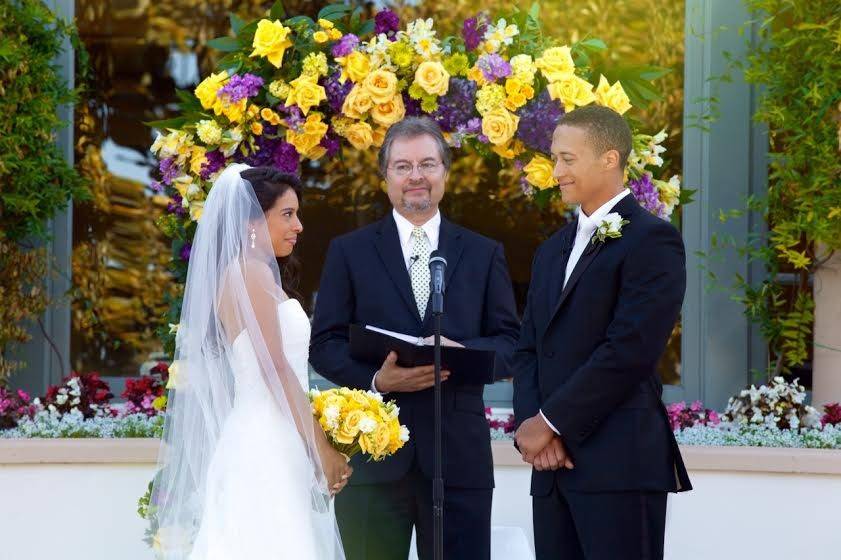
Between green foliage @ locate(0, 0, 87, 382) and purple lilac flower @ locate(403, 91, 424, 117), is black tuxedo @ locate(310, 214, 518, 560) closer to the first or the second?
purple lilac flower @ locate(403, 91, 424, 117)

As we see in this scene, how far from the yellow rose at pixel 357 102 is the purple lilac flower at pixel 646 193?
1.06 metres

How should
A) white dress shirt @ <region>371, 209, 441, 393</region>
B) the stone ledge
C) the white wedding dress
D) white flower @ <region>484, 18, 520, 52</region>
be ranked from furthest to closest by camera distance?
the stone ledge
white flower @ <region>484, 18, 520, 52</region>
white dress shirt @ <region>371, 209, 441, 393</region>
the white wedding dress

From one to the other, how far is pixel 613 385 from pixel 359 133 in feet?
6.02

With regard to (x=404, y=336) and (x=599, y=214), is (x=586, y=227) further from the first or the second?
(x=404, y=336)

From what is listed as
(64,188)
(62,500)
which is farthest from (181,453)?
(64,188)

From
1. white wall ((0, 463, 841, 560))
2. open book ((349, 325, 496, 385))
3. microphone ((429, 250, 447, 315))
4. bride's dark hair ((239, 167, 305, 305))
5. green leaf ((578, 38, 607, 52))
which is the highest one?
green leaf ((578, 38, 607, 52))

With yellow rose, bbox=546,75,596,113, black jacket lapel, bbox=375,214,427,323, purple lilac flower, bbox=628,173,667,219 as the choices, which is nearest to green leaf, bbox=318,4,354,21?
yellow rose, bbox=546,75,596,113

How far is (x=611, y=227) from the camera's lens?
3.72 metres

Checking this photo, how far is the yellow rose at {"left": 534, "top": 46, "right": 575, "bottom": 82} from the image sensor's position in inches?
195

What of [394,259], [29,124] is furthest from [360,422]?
[29,124]

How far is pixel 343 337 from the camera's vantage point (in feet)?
14.7

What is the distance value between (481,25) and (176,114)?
2.26 meters

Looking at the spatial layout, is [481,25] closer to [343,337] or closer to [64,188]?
[343,337]

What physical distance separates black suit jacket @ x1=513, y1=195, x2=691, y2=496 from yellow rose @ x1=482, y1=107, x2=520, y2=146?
117cm
